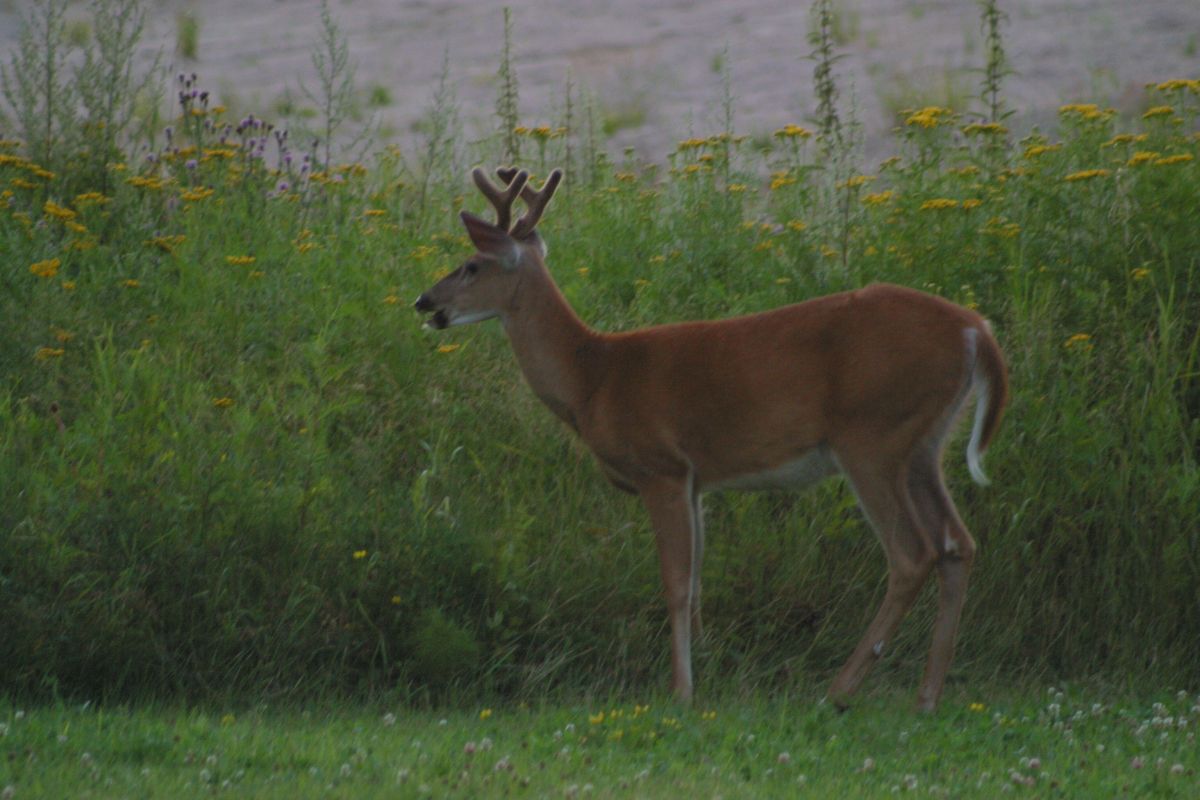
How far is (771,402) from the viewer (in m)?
6.36

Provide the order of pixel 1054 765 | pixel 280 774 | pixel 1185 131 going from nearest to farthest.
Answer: pixel 280 774
pixel 1054 765
pixel 1185 131

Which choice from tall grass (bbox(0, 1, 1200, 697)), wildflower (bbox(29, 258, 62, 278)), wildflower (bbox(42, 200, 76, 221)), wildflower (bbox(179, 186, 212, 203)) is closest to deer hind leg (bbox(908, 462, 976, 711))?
tall grass (bbox(0, 1, 1200, 697))

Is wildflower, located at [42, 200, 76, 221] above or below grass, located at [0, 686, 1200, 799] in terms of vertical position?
above

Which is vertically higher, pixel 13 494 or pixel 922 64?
pixel 922 64

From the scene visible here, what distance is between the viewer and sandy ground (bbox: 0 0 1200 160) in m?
12.5

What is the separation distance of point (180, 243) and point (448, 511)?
219 centimetres

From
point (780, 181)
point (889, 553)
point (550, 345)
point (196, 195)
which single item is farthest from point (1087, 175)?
point (196, 195)

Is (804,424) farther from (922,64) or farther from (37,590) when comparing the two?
(922,64)

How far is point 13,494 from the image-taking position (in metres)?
6.38

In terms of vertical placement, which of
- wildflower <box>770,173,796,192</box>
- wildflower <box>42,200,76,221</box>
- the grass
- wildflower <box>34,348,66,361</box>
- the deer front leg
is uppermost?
wildflower <box>42,200,76,221</box>

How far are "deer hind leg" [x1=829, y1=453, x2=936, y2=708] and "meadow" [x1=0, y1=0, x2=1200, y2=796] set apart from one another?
170 millimetres

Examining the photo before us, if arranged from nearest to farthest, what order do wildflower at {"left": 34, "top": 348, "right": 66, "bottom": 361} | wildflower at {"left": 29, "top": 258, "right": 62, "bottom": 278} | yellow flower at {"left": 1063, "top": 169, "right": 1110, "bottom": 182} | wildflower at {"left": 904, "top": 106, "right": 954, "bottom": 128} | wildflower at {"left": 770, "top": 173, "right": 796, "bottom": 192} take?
wildflower at {"left": 34, "top": 348, "right": 66, "bottom": 361} → wildflower at {"left": 29, "top": 258, "right": 62, "bottom": 278} → yellow flower at {"left": 1063, "top": 169, "right": 1110, "bottom": 182} → wildflower at {"left": 904, "top": 106, "right": 954, "bottom": 128} → wildflower at {"left": 770, "top": 173, "right": 796, "bottom": 192}

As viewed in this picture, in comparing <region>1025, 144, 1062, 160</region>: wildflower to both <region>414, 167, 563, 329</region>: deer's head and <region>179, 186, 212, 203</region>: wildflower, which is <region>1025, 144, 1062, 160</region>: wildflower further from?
<region>179, 186, 212, 203</region>: wildflower

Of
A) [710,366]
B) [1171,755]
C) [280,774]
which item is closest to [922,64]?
[710,366]
